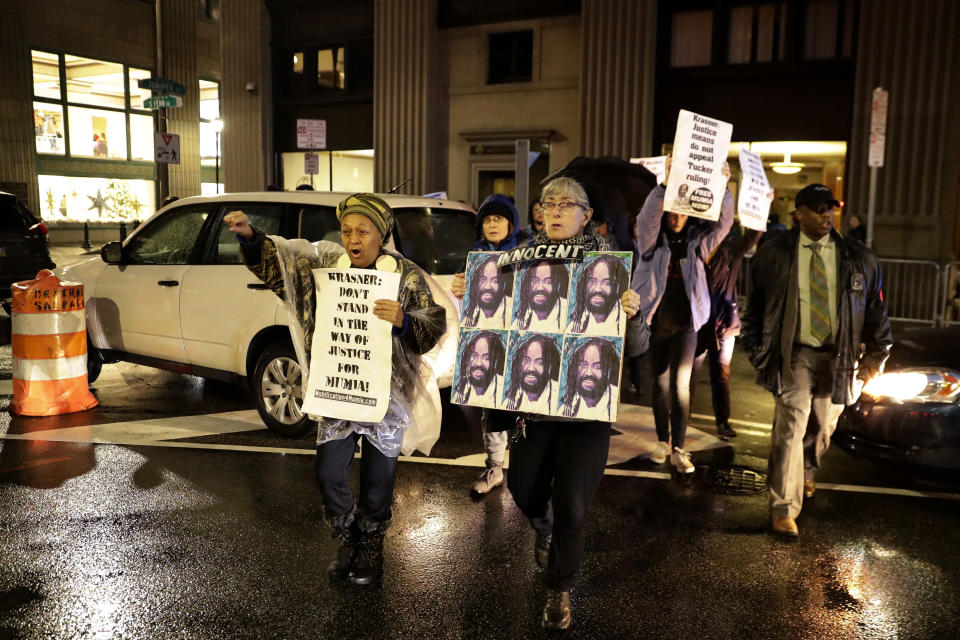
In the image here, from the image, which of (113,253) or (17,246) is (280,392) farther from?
(17,246)

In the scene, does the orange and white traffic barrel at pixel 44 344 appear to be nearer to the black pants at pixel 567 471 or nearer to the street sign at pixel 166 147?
the black pants at pixel 567 471

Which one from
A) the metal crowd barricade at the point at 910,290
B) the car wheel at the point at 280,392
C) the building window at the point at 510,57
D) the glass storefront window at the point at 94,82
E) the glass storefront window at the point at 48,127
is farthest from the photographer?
the glass storefront window at the point at 94,82

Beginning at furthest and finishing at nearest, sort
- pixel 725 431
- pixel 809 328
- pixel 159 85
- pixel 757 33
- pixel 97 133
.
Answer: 1. pixel 97 133
2. pixel 159 85
3. pixel 757 33
4. pixel 725 431
5. pixel 809 328

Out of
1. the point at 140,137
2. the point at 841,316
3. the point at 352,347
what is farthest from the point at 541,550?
the point at 140,137

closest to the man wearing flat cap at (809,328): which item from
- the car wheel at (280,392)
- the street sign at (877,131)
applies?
the car wheel at (280,392)

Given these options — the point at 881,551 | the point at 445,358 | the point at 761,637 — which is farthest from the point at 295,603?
the point at 881,551

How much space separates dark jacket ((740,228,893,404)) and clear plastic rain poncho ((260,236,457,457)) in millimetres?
1897

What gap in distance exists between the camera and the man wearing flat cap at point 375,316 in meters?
3.91

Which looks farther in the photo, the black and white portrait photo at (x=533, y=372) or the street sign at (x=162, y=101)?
the street sign at (x=162, y=101)

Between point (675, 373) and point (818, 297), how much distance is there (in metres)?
1.39

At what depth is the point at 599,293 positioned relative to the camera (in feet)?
11.5

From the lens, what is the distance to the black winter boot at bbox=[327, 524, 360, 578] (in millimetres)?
4098

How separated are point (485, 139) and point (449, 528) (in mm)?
15413

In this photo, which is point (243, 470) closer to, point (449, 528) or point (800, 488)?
point (449, 528)
